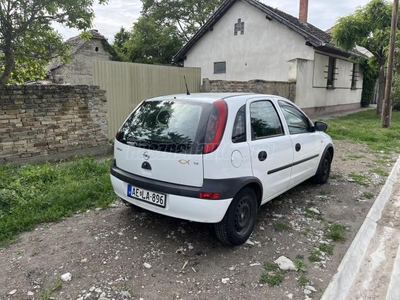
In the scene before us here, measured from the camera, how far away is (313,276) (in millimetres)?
2689

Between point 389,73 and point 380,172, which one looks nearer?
point 380,172

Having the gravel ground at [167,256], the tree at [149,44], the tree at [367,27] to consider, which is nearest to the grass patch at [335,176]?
the gravel ground at [167,256]

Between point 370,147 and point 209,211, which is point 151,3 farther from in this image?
point 209,211

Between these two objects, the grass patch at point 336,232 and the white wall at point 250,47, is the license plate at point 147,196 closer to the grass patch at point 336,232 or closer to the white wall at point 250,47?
the grass patch at point 336,232

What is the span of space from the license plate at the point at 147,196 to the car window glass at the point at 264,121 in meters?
1.15

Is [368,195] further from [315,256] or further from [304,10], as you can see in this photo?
[304,10]

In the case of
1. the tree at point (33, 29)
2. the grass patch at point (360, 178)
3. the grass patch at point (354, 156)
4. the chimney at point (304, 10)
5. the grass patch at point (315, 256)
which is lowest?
the grass patch at point (315, 256)

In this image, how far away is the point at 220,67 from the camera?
1759 cm

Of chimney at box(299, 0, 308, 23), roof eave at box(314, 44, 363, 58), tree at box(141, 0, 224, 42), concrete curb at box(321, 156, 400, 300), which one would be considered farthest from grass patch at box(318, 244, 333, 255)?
tree at box(141, 0, 224, 42)

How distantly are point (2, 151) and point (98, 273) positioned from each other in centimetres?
396

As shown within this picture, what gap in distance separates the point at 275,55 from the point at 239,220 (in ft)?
44.0

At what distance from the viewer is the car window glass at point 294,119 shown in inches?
159

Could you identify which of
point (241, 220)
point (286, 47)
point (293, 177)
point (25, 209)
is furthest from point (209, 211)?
point (286, 47)

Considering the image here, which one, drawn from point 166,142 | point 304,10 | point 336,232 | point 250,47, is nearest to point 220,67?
point 250,47
